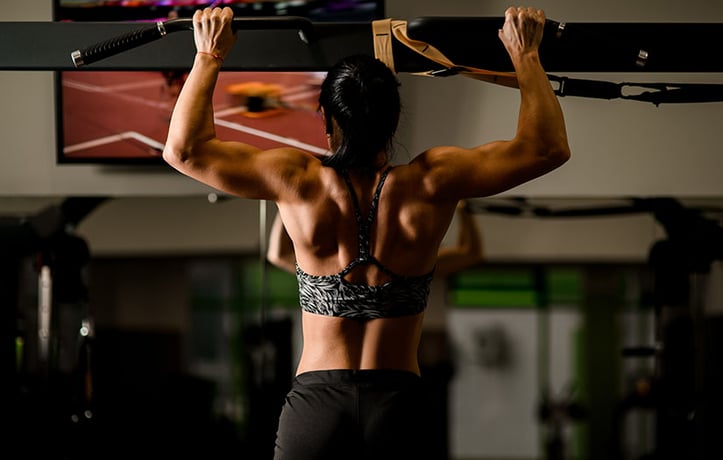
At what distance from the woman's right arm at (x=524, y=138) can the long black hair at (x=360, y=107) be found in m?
0.13

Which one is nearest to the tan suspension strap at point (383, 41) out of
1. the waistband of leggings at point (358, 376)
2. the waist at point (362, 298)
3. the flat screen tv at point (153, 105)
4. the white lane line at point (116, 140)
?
the waist at point (362, 298)

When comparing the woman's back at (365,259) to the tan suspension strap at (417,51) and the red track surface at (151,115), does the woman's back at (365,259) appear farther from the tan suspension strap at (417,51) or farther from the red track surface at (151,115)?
the red track surface at (151,115)

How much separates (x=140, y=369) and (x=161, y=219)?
1.47 ft

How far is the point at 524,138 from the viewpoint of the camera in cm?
150

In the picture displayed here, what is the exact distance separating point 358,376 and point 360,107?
1.59 ft

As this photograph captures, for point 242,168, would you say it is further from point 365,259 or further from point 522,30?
point 522,30

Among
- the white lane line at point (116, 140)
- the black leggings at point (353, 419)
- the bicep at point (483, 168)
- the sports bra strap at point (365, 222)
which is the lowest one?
the black leggings at point (353, 419)

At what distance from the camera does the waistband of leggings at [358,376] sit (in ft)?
5.03

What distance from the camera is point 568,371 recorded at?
7.93ft

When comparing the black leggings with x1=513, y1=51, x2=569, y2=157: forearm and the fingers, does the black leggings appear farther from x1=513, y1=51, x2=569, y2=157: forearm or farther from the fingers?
the fingers

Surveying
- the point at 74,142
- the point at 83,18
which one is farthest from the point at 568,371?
the point at 83,18

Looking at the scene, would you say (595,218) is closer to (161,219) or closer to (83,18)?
(161,219)

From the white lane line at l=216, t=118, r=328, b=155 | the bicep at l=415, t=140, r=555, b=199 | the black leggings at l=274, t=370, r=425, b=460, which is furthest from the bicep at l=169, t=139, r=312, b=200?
the white lane line at l=216, t=118, r=328, b=155

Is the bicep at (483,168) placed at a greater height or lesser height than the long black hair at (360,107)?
lesser
